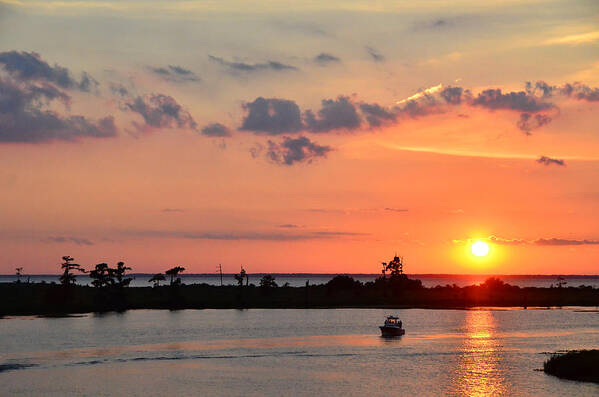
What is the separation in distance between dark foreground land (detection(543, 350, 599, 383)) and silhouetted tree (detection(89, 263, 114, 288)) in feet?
407

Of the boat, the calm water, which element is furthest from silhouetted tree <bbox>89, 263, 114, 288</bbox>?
the boat

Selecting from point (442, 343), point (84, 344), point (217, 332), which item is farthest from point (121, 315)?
point (442, 343)

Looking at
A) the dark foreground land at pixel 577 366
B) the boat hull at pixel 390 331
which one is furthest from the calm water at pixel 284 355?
the boat hull at pixel 390 331

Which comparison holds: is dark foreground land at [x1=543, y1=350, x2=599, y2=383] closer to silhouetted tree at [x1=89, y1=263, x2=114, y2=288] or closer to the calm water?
the calm water

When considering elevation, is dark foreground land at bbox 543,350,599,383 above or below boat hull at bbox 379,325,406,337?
below

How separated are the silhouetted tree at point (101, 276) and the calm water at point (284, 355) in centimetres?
1902

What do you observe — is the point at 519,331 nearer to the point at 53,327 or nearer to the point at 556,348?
the point at 556,348

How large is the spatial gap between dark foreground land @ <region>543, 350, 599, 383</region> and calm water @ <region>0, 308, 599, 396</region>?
1.50 m

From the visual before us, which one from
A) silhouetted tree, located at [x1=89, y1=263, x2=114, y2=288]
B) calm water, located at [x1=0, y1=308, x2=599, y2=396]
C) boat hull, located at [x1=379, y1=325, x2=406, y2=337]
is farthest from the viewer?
silhouetted tree, located at [x1=89, y1=263, x2=114, y2=288]

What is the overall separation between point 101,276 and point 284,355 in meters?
95.1

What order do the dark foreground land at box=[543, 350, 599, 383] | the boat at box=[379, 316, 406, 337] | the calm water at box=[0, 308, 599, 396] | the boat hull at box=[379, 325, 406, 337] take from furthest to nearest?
the boat at box=[379, 316, 406, 337] < the boat hull at box=[379, 325, 406, 337] < the calm water at box=[0, 308, 599, 396] < the dark foreground land at box=[543, 350, 599, 383]

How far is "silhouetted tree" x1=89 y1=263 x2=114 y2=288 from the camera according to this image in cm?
18475

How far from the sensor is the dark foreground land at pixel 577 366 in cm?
7794

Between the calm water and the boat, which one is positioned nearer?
the calm water
